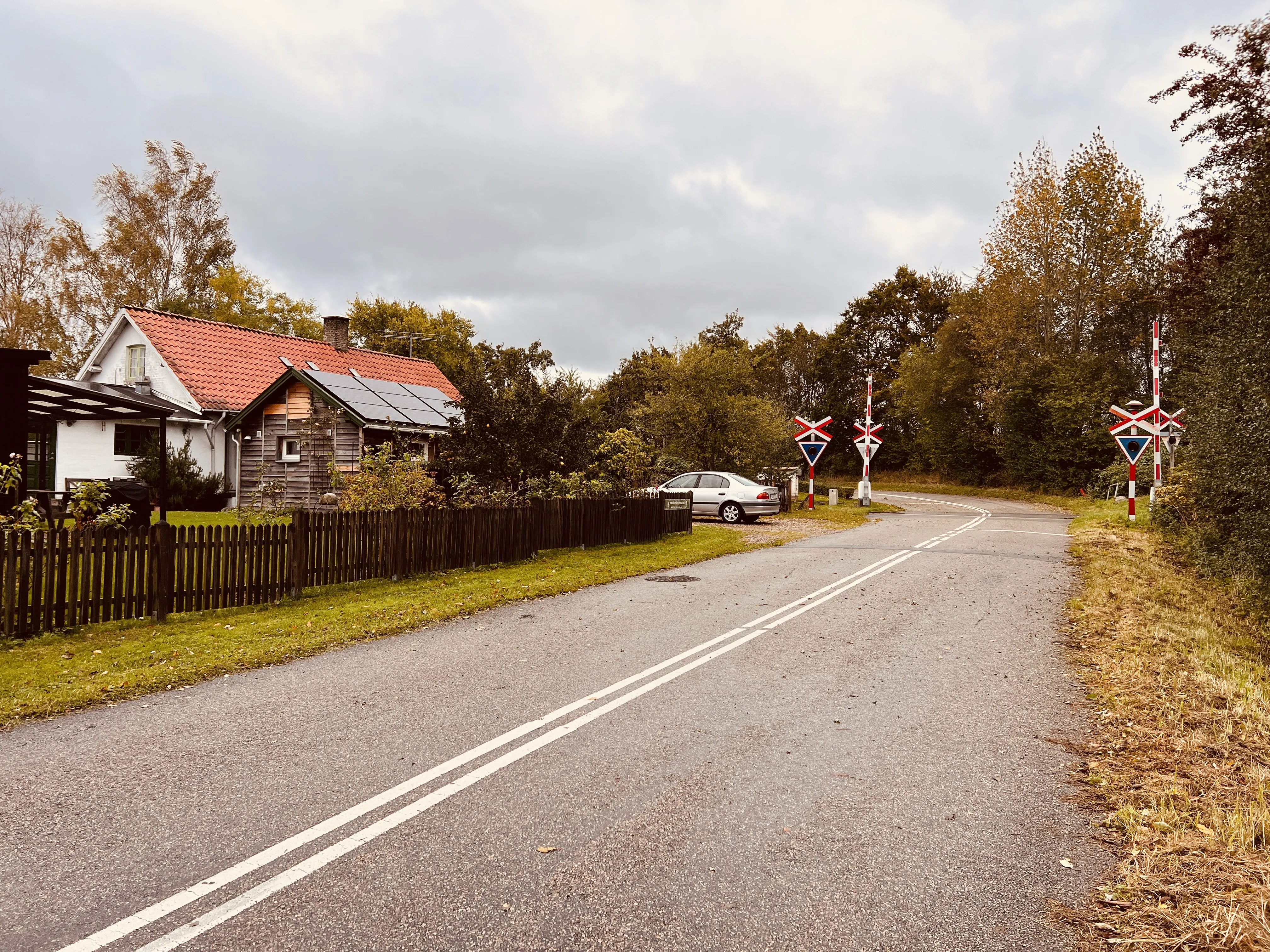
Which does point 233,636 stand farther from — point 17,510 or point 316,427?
point 316,427

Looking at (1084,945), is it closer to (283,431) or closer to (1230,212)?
(1230,212)

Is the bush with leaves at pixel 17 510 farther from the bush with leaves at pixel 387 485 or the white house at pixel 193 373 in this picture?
the white house at pixel 193 373

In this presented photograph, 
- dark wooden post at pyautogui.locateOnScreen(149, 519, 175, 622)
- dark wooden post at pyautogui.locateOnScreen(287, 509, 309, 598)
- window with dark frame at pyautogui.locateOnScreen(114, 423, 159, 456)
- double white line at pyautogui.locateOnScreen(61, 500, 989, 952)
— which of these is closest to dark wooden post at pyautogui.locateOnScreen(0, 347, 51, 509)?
dark wooden post at pyautogui.locateOnScreen(149, 519, 175, 622)

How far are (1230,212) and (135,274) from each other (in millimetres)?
43587

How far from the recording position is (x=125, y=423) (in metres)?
25.0

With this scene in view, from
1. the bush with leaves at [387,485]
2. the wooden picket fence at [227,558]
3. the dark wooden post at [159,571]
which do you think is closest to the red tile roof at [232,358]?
the bush with leaves at [387,485]

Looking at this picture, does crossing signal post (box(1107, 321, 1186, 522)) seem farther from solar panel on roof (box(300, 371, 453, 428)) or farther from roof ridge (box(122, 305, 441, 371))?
roof ridge (box(122, 305, 441, 371))

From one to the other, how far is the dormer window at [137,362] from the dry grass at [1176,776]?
30283 mm

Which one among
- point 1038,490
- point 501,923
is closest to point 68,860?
point 501,923

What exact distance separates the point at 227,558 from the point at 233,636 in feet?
5.16

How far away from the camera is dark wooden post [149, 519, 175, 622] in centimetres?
867

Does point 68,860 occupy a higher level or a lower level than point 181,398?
lower

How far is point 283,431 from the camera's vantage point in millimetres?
24000

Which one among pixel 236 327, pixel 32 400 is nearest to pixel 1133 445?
pixel 32 400
